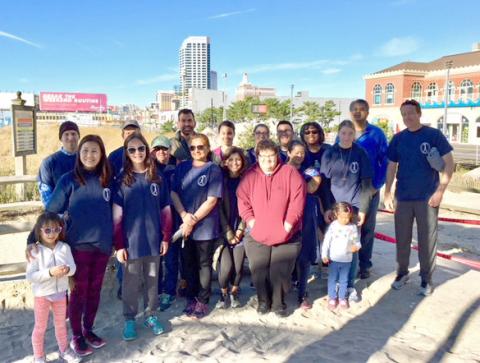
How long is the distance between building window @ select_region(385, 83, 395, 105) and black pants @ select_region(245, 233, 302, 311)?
46920 millimetres

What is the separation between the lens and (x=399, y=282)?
4.66m

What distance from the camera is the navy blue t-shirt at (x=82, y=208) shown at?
3216 millimetres

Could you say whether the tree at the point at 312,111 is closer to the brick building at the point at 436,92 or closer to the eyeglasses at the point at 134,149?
the brick building at the point at 436,92

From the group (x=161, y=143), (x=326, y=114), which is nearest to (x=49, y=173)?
(x=161, y=143)

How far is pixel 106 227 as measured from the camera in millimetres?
3336

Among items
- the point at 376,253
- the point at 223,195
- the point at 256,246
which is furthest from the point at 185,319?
the point at 376,253

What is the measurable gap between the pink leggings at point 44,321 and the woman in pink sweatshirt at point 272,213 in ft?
5.64

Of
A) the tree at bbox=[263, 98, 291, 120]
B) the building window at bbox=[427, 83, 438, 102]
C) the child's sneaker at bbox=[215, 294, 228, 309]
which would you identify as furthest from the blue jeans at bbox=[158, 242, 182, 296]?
the building window at bbox=[427, 83, 438, 102]

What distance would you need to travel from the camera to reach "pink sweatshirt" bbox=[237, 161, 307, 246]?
378 centimetres

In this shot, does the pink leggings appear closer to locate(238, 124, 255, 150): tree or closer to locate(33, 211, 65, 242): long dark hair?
locate(33, 211, 65, 242): long dark hair

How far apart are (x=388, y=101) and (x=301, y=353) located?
158 feet

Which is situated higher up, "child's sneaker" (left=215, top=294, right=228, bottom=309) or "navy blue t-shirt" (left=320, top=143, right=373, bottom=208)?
"navy blue t-shirt" (left=320, top=143, right=373, bottom=208)

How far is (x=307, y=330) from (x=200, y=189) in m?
1.67

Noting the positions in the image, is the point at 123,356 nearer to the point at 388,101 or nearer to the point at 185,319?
the point at 185,319
